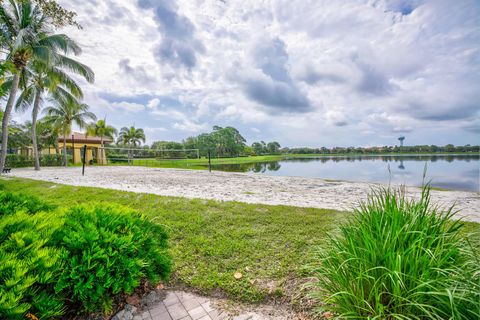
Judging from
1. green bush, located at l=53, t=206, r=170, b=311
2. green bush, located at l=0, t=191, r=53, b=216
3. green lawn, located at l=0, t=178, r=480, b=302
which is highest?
green bush, located at l=0, t=191, r=53, b=216

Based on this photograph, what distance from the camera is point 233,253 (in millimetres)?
2643

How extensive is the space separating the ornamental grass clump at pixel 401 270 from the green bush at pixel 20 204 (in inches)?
114

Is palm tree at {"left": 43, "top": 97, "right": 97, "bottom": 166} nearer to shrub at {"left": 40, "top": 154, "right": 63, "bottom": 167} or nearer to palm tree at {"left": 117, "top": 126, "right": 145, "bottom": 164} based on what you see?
shrub at {"left": 40, "top": 154, "right": 63, "bottom": 167}

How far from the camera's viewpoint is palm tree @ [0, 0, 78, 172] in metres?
9.11

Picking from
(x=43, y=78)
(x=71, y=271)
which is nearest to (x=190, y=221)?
(x=71, y=271)

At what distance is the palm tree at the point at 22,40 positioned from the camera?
9.11 m

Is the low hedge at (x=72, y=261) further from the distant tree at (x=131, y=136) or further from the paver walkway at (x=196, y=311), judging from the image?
A: the distant tree at (x=131, y=136)

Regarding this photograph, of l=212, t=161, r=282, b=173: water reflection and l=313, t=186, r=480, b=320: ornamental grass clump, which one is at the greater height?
l=313, t=186, r=480, b=320: ornamental grass clump

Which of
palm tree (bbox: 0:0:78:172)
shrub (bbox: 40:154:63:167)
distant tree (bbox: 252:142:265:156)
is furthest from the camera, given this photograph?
distant tree (bbox: 252:142:265:156)

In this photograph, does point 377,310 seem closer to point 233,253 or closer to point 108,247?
point 233,253

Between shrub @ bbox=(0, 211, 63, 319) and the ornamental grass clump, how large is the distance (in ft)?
5.70

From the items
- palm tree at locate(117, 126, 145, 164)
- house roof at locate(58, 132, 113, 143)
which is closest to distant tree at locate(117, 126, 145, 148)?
palm tree at locate(117, 126, 145, 164)

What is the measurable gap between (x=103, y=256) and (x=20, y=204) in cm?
155

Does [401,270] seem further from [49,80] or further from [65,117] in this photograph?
[65,117]
